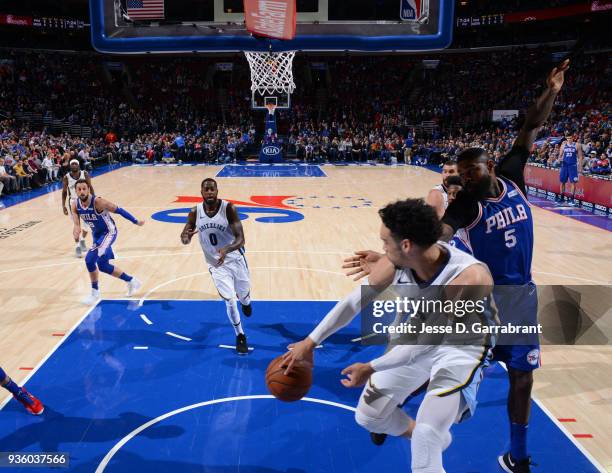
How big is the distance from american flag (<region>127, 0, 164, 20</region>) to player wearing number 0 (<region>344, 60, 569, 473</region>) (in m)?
10.4

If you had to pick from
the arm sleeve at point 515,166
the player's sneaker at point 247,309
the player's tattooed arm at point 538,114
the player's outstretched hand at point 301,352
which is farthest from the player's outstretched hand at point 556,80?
the player's sneaker at point 247,309

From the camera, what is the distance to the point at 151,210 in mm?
13508

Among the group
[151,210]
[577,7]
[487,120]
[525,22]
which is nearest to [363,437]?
[151,210]

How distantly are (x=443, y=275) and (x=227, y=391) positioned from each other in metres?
2.53

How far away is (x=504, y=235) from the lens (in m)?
3.48

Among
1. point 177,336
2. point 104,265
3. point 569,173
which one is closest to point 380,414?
point 177,336

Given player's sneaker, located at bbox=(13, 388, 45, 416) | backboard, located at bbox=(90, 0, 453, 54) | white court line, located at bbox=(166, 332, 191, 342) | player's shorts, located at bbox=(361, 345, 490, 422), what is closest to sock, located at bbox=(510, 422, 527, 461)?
player's shorts, located at bbox=(361, 345, 490, 422)

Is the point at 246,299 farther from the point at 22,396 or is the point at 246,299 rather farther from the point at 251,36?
the point at 251,36

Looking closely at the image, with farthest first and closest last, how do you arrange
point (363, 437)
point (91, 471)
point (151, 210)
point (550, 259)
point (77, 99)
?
point (77, 99)
point (151, 210)
point (550, 259)
point (363, 437)
point (91, 471)

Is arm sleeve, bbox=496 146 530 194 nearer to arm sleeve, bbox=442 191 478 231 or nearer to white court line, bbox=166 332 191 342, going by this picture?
arm sleeve, bbox=442 191 478 231

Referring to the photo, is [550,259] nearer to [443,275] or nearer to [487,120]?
[443,275]

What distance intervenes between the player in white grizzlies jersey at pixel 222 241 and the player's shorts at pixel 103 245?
1638mm

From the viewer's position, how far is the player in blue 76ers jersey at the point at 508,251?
346 cm

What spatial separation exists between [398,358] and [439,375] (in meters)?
0.28
